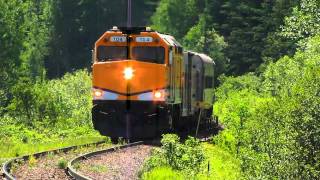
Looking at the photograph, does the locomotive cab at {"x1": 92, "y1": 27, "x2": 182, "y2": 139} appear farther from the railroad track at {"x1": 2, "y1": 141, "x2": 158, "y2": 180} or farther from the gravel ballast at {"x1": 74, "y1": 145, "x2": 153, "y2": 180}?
the gravel ballast at {"x1": 74, "y1": 145, "x2": 153, "y2": 180}

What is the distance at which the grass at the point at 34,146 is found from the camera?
676 inches

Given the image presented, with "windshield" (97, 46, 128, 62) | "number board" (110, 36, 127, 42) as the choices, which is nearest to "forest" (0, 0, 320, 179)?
"windshield" (97, 46, 128, 62)

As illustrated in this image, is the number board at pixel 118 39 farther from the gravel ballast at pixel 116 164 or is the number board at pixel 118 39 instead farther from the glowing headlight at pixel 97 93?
the gravel ballast at pixel 116 164

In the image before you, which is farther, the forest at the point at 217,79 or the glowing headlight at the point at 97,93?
the glowing headlight at the point at 97,93

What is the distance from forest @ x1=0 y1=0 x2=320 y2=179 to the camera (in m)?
13.3

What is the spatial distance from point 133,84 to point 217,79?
38880 mm

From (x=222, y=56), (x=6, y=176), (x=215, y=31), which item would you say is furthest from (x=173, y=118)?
(x=215, y=31)

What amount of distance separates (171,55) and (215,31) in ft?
162

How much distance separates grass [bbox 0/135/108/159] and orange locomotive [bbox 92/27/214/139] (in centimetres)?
107

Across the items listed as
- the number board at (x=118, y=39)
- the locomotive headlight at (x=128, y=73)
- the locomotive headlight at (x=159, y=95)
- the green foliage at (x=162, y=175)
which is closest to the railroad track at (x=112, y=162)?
the green foliage at (x=162, y=175)

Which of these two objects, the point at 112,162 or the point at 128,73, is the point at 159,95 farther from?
the point at 112,162

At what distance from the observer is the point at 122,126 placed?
20.4 m

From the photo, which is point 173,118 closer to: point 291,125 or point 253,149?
point 253,149

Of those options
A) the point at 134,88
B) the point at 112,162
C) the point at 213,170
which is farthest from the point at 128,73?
the point at 213,170
